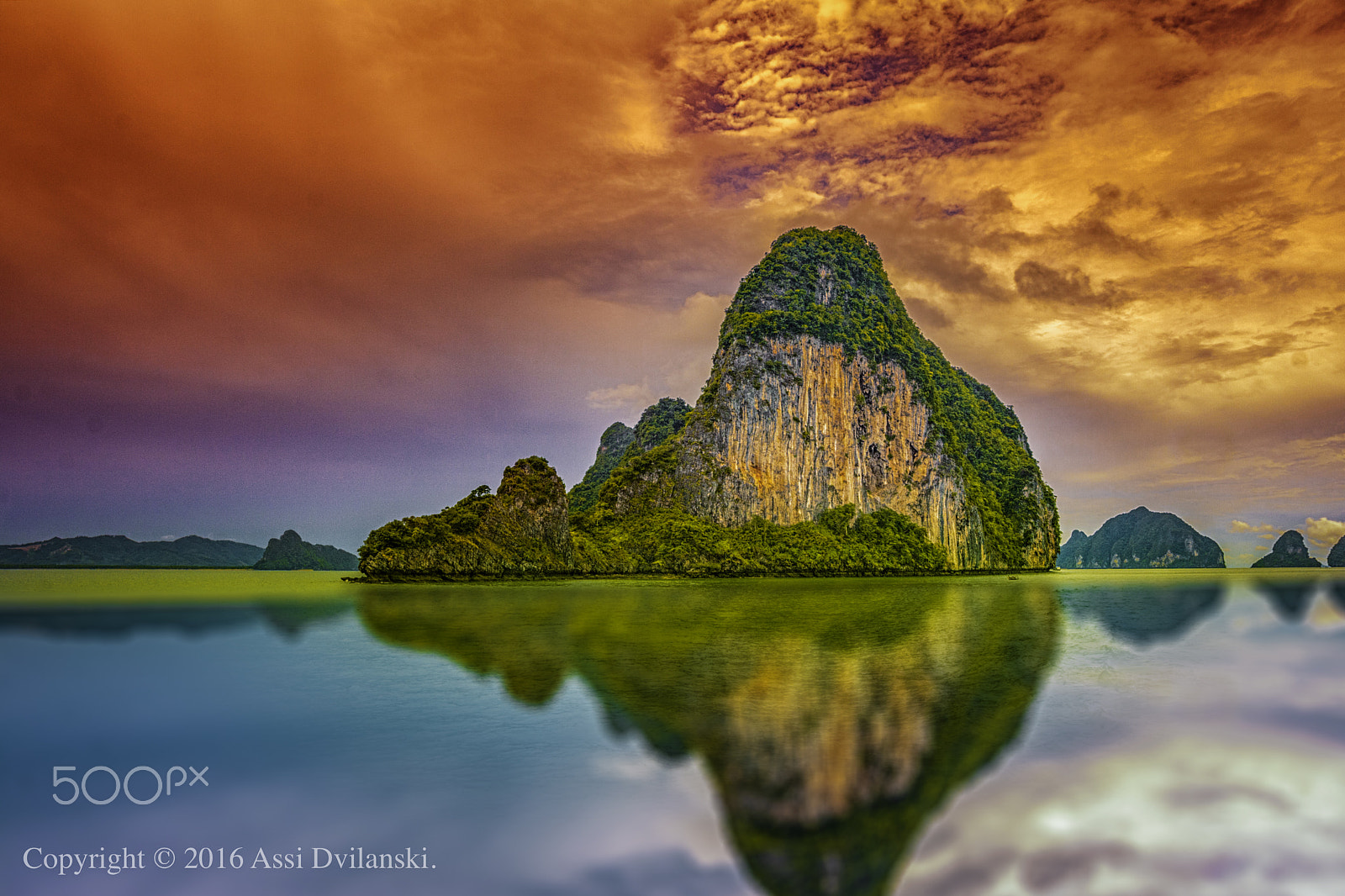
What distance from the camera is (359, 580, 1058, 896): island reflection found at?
6.70m

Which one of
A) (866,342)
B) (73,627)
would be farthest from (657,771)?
(866,342)

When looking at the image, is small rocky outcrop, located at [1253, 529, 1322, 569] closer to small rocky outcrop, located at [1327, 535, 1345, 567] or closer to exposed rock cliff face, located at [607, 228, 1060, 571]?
small rocky outcrop, located at [1327, 535, 1345, 567]

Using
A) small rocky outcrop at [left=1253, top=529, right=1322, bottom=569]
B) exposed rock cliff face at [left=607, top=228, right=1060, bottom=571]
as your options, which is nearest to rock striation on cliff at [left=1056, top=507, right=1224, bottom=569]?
small rocky outcrop at [left=1253, top=529, right=1322, bottom=569]

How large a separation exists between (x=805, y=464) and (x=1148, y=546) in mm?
135821

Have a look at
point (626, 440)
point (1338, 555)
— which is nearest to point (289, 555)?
point (626, 440)

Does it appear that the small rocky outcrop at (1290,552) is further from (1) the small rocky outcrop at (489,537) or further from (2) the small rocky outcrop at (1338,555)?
(1) the small rocky outcrop at (489,537)

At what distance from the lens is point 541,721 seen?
11219 millimetres

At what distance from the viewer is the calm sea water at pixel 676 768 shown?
20.3ft

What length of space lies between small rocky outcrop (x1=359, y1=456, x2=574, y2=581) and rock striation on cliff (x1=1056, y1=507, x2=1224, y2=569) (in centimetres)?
14187

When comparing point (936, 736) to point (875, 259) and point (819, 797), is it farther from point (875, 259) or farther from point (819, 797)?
point (875, 259)

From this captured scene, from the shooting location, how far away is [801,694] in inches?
501

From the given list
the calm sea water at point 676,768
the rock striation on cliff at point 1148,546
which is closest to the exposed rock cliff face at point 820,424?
the calm sea water at point 676,768

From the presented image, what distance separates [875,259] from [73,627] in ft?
348

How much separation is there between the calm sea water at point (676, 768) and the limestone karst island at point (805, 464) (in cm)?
5782
